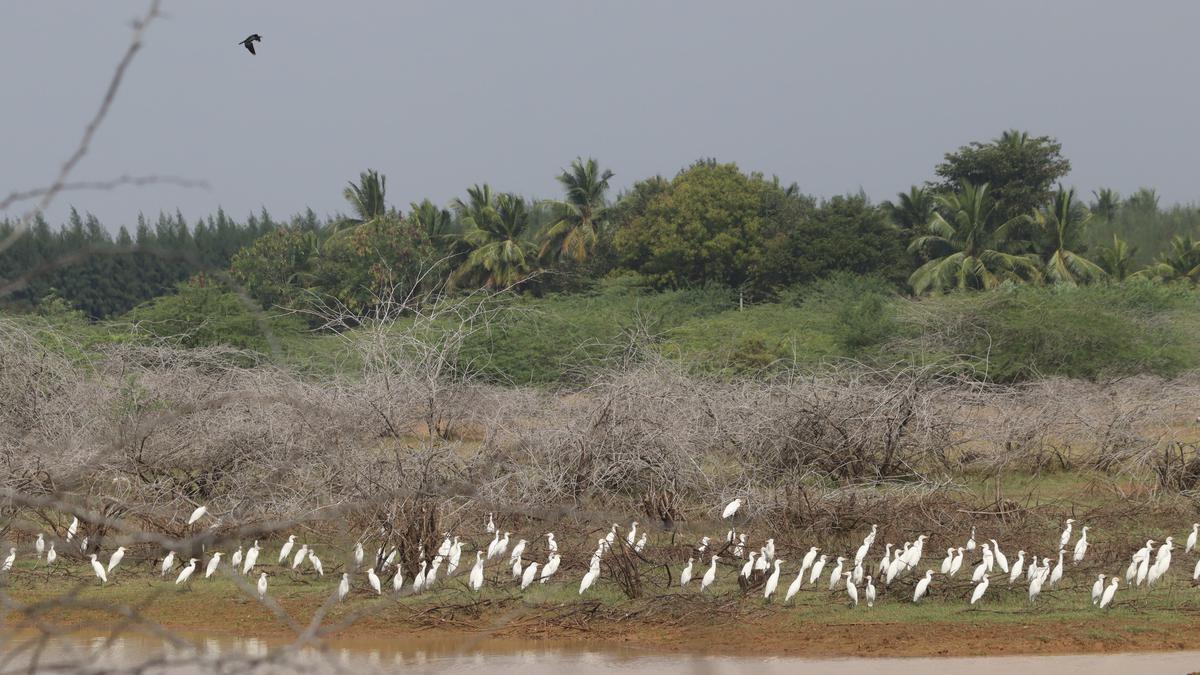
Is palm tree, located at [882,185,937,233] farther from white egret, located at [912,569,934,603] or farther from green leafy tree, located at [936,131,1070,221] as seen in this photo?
white egret, located at [912,569,934,603]

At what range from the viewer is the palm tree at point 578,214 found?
48.6m

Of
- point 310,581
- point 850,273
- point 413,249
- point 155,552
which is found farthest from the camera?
point 413,249

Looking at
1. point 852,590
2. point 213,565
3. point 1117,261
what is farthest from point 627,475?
point 1117,261

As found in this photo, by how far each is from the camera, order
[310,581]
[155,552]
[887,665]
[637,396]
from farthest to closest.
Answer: [637,396]
[155,552]
[310,581]
[887,665]

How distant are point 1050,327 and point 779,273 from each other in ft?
48.1

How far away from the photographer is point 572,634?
1122 cm

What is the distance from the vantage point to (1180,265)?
146ft

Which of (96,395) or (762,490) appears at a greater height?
(96,395)

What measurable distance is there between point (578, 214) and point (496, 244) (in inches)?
183

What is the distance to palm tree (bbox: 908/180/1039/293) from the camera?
3878 centimetres

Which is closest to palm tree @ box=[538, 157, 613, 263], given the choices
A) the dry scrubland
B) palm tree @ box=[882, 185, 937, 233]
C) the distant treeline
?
the distant treeline

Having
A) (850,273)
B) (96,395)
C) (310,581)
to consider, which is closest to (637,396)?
(310,581)

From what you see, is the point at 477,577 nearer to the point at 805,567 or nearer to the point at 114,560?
the point at 805,567

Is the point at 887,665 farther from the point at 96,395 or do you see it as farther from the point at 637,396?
the point at 96,395
